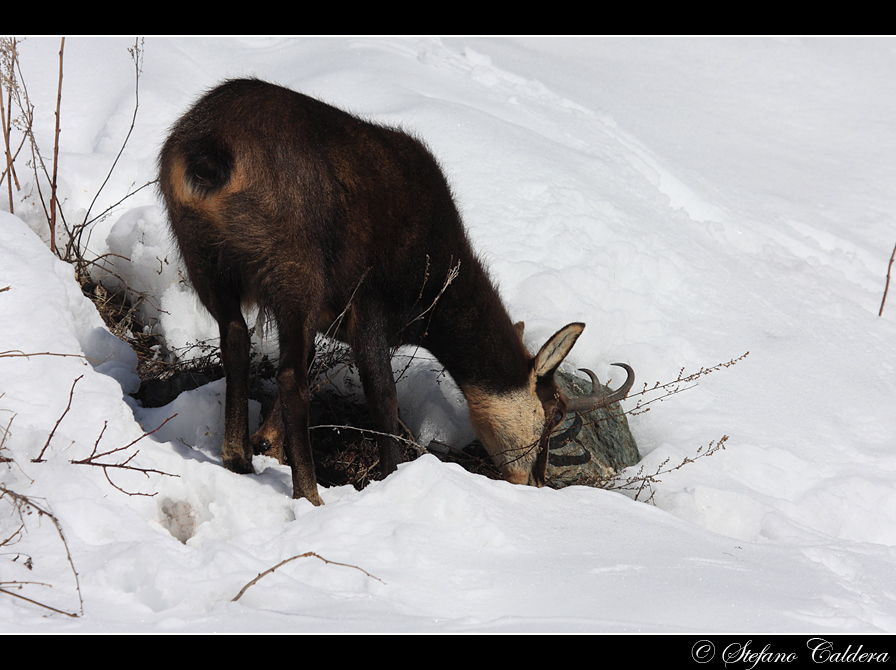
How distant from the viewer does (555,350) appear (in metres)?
4.32

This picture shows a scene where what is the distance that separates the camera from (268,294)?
3.37 m

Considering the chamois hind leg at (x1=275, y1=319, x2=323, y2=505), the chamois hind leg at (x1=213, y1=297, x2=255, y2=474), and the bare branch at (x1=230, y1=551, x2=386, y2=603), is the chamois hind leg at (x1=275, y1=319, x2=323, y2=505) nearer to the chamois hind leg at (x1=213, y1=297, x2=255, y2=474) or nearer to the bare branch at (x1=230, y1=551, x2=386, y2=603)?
the chamois hind leg at (x1=213, y1=297, x2=255, y2=474)

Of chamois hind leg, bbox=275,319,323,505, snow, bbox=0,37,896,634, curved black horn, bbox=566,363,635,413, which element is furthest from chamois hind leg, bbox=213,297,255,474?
curved black horn, bbox=566,363,635,413

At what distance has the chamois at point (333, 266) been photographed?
3.32 metres

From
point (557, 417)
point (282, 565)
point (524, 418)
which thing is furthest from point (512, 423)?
point (282, 565)

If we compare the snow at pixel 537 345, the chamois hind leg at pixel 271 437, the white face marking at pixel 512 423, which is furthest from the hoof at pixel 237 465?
the white face marking at pixel 512 423

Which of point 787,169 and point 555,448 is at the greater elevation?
point 787,169

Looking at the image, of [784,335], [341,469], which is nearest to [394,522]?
[341,469]

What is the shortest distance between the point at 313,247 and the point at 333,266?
168 millimetres

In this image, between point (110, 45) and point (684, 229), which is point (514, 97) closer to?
point (684, 229)

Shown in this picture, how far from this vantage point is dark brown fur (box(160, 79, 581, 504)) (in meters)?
3.31

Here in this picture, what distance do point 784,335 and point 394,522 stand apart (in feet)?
14.8

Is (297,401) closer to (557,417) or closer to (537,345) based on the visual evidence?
(557,417)

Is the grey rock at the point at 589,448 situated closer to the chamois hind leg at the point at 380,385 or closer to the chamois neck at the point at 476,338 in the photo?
the chamois neck at the point at 476,338
